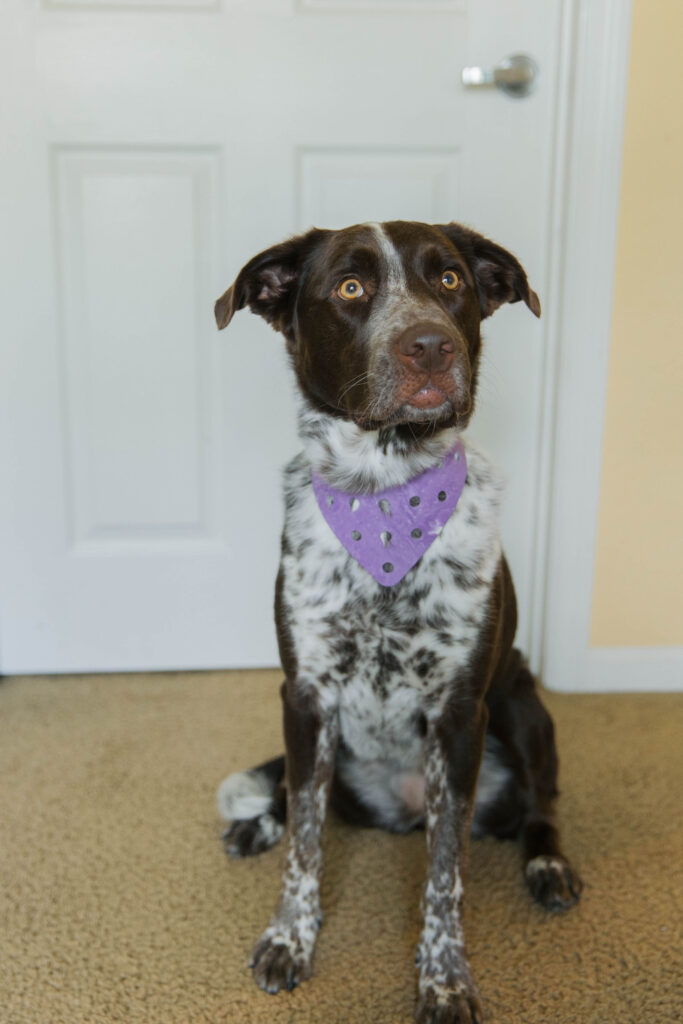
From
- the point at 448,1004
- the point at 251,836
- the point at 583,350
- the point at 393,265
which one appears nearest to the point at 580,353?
the point at 583,350

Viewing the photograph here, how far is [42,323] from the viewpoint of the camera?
2.28 metres

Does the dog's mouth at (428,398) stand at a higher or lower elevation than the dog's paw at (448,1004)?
higher

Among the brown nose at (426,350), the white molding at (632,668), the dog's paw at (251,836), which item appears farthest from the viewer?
the white molding at (632,668)

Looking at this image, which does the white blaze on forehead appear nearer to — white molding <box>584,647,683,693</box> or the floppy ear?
the floppy ear

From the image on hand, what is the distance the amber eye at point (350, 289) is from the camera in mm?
1402

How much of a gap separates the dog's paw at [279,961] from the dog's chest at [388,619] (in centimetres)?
34

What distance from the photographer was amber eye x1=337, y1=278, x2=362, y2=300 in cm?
140

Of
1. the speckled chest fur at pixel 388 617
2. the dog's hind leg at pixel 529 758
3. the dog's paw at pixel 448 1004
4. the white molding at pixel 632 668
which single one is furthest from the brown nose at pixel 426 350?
the white molding at pixel 632 668

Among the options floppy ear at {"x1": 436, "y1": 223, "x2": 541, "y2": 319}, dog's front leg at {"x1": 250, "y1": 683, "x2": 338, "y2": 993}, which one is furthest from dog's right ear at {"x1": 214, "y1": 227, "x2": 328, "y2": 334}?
dog's front leg at {"x1": 250, "y1": 683, "x2": 338, "y2": 993}

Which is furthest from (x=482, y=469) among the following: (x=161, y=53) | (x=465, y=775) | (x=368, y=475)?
(x=161, y=53)

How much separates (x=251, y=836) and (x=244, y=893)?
0.41 ft

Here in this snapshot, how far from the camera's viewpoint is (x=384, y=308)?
1.37 m

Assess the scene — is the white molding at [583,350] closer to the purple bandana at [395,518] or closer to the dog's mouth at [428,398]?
the purple bandana at [395,518]

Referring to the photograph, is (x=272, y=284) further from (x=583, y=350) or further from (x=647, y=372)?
(x=647, y=372)
